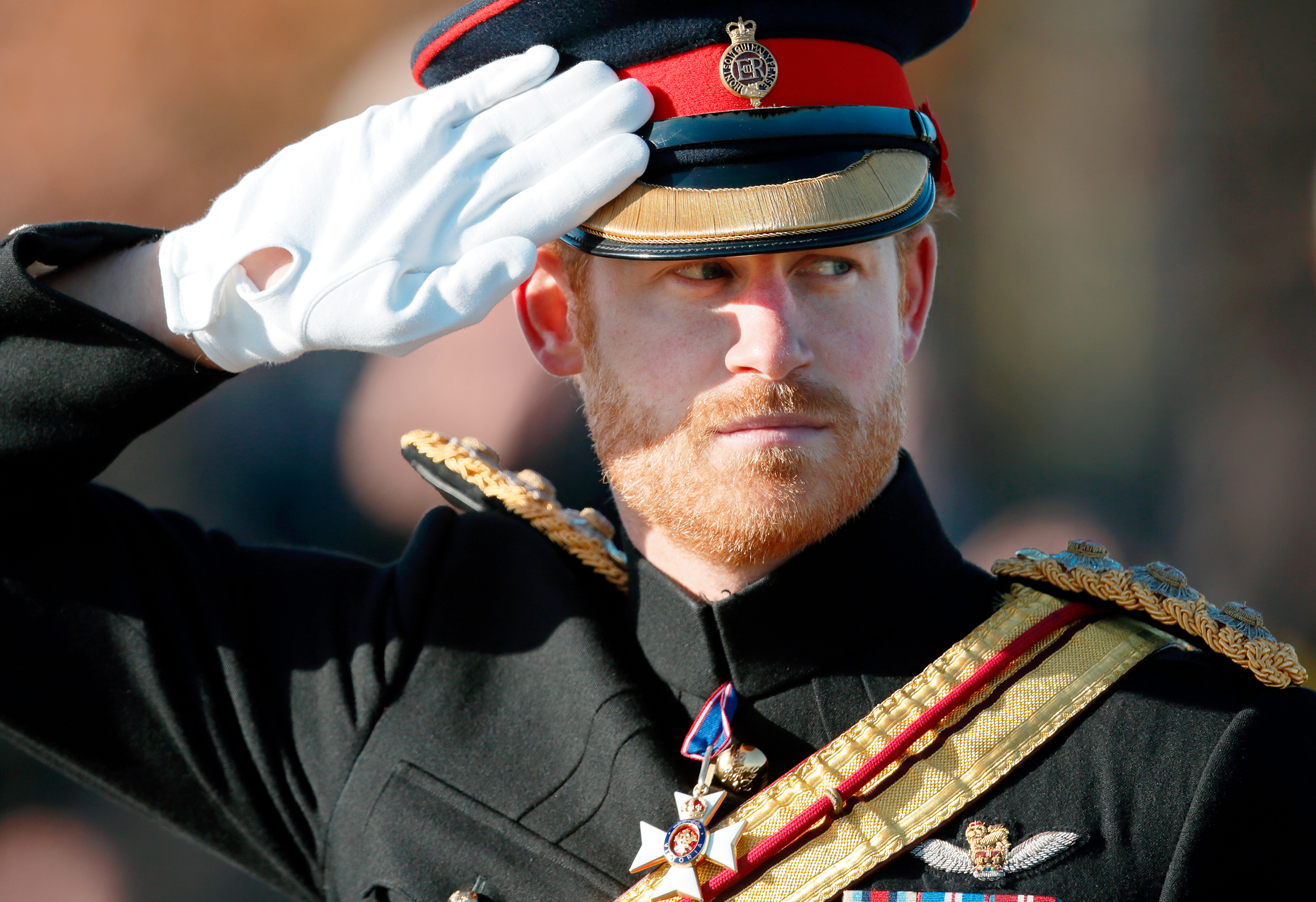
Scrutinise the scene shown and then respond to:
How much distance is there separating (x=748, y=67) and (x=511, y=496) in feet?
3.15

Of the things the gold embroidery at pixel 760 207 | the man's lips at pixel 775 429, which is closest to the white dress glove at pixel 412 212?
the gold embroidery at pixel 760 207

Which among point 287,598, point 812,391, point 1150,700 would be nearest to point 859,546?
point 812,391

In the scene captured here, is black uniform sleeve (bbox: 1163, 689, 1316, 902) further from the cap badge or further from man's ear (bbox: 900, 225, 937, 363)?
the cap badge

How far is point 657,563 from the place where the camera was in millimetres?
2119

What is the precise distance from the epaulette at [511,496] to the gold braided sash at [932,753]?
66cm

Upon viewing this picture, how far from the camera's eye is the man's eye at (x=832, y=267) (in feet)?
6.11

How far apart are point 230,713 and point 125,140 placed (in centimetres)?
373

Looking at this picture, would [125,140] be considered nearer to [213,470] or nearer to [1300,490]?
[213,470]

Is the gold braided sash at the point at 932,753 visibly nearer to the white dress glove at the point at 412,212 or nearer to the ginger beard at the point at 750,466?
the ginger beard at the point at 750,466

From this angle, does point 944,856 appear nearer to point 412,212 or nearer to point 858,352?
point 858,352

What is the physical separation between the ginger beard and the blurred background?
2.63 meters

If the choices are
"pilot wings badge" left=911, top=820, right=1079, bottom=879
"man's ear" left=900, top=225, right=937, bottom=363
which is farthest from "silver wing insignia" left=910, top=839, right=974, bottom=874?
"man's ear" left=900, top=225, right=937, bottom=363

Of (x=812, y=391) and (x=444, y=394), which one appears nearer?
(x=812, y=391)

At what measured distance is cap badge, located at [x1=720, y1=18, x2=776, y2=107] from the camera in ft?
5.90
